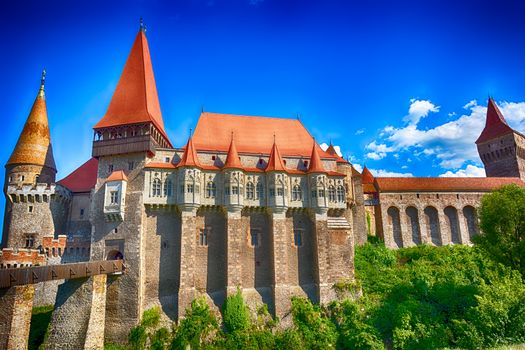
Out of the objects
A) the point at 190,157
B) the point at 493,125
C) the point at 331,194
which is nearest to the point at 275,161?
the point at 331,194

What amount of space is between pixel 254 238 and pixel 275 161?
671 centimetres

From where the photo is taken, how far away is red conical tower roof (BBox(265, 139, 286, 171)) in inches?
1334

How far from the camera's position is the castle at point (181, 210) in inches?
1195

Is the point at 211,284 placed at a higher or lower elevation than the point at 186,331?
higher

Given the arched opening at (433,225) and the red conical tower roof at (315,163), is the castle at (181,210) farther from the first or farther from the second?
the arched opening at (433,225)

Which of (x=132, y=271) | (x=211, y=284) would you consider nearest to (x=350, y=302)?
(x=211, y=284)

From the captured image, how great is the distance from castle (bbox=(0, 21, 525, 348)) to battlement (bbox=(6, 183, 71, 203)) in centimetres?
9

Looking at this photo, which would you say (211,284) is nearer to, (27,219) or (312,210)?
(312,210)

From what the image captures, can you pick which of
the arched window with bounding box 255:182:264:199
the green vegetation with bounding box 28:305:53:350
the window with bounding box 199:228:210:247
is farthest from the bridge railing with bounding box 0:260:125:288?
the arched window with bounding box 255:182:264:199

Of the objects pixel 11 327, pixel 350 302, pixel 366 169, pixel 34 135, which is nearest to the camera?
pixel 11 327

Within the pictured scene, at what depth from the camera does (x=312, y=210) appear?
3406 cm

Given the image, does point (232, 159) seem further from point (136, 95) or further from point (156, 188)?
point (136, 95)

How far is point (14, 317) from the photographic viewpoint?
62.1 ft

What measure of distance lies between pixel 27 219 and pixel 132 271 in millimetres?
12196
